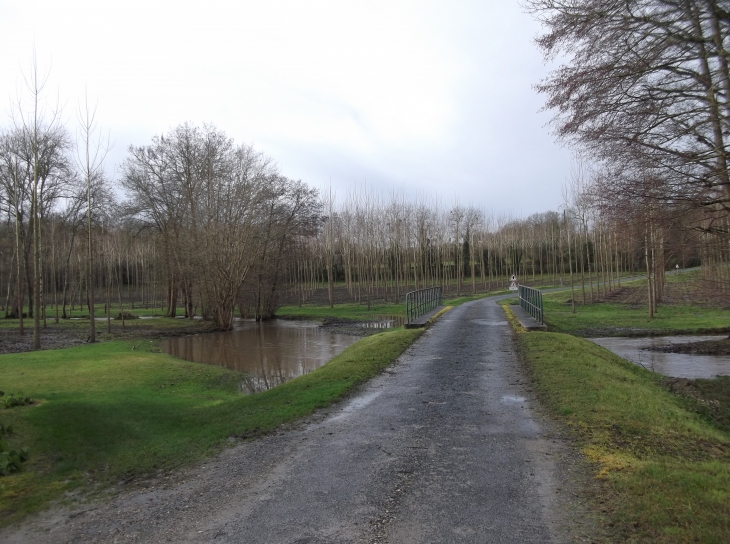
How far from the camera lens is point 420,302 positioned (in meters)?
22.8

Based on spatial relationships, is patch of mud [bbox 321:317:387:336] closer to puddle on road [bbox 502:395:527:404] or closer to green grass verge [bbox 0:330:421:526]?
green grass verge [bbox 0:330:421:526]

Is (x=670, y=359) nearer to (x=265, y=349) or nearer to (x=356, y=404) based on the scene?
(x=356, y=404)

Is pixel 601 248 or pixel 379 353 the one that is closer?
pixel 379 353

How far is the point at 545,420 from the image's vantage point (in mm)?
6797

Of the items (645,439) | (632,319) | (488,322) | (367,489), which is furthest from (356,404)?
(632,319)

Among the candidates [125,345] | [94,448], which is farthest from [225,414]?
[125,345]

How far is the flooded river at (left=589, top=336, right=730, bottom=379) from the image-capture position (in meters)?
12.6

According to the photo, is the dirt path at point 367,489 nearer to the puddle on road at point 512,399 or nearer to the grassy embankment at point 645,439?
the puddle on road at point 512,399

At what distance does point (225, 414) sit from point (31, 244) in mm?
34581

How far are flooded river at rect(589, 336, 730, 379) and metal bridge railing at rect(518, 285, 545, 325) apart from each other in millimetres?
2591

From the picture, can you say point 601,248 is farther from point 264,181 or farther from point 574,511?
point 574,511

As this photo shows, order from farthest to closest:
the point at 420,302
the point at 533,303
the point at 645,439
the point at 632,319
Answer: the point at 632,319
the point at 420,302
the point at 533,303
the point at 645,439

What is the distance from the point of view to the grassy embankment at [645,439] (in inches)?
146

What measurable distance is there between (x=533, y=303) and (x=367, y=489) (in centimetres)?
1594
